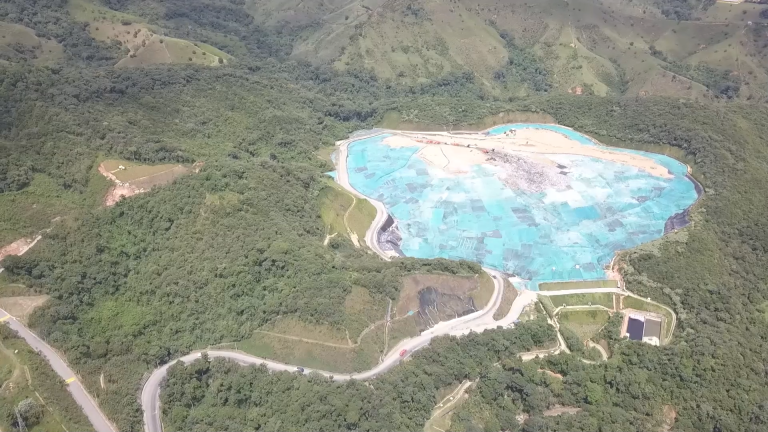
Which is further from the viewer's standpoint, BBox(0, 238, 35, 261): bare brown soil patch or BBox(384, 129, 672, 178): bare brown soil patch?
BBox(384, 129, 672, 178): bare brown soil patch

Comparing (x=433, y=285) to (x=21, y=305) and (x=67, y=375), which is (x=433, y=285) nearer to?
(x=67, y=375)

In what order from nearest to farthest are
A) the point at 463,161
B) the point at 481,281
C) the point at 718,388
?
the point at 718,388 → the point at 481,281 → the point at 463,161

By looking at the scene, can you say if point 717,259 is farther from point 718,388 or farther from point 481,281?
point 481,281

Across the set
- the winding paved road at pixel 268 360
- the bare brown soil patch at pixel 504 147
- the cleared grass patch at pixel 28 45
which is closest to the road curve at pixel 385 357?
the winding paved road at pixel 268 360

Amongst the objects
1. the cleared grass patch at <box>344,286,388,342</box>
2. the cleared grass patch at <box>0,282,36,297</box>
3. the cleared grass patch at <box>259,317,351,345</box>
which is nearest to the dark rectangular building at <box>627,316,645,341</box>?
the cleared grass patch at <box>344,286,388,342</box>

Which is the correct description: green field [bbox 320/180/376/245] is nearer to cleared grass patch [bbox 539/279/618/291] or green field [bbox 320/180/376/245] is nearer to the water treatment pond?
the water treatment pond

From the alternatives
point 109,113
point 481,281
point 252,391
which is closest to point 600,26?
point 481,281
